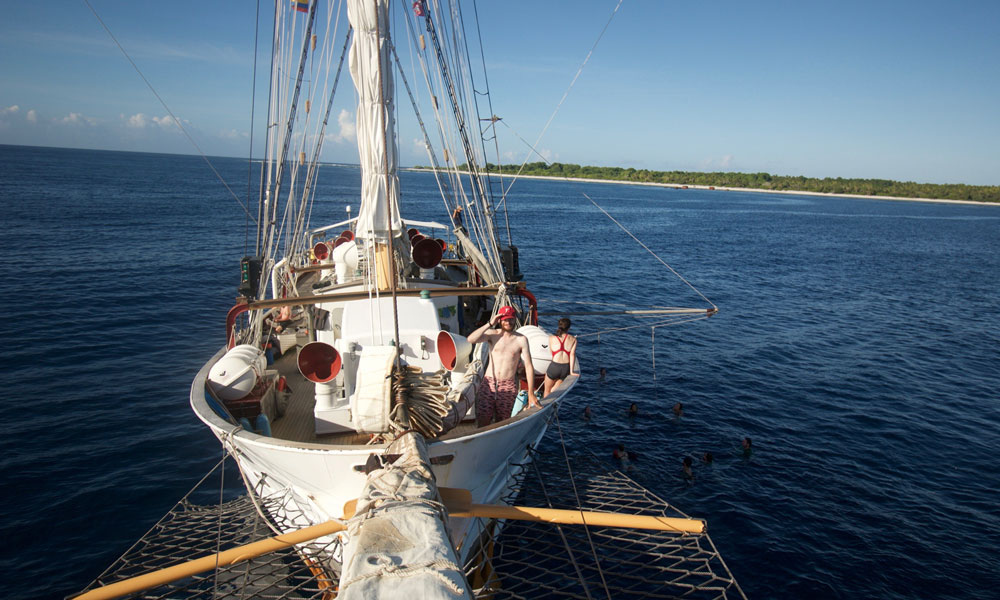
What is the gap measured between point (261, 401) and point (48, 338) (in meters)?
19.3

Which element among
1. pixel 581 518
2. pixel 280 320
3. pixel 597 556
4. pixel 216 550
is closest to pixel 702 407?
pixel 597 556

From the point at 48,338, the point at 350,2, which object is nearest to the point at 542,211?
the point at 48,338

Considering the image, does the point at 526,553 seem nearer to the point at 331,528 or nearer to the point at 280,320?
the point at 331,528

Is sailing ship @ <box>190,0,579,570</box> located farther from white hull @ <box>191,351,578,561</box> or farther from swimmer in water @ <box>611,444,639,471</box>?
swimmer in water @ <box>611,444,639,471</box>

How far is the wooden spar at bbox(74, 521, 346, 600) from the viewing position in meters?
5.05

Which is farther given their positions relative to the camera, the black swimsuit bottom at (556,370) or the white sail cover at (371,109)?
the black swimsuit bottom at (556,370)

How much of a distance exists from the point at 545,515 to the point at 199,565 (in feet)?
12.0

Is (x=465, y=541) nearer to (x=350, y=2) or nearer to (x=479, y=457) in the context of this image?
(x=479, y=457)

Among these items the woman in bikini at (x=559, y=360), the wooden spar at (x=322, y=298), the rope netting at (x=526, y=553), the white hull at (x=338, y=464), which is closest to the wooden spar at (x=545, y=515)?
the white hull at (x=338, y=464)

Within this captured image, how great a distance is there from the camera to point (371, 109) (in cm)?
975

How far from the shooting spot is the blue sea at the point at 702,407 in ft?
38.0

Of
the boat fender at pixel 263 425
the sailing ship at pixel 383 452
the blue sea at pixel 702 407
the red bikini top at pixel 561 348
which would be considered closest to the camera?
the sailing ship at pixel 383 452

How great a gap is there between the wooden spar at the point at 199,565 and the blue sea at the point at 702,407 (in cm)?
692

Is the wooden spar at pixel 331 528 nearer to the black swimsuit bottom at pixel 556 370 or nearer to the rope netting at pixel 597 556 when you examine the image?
the rope netting at pixel 597 556
